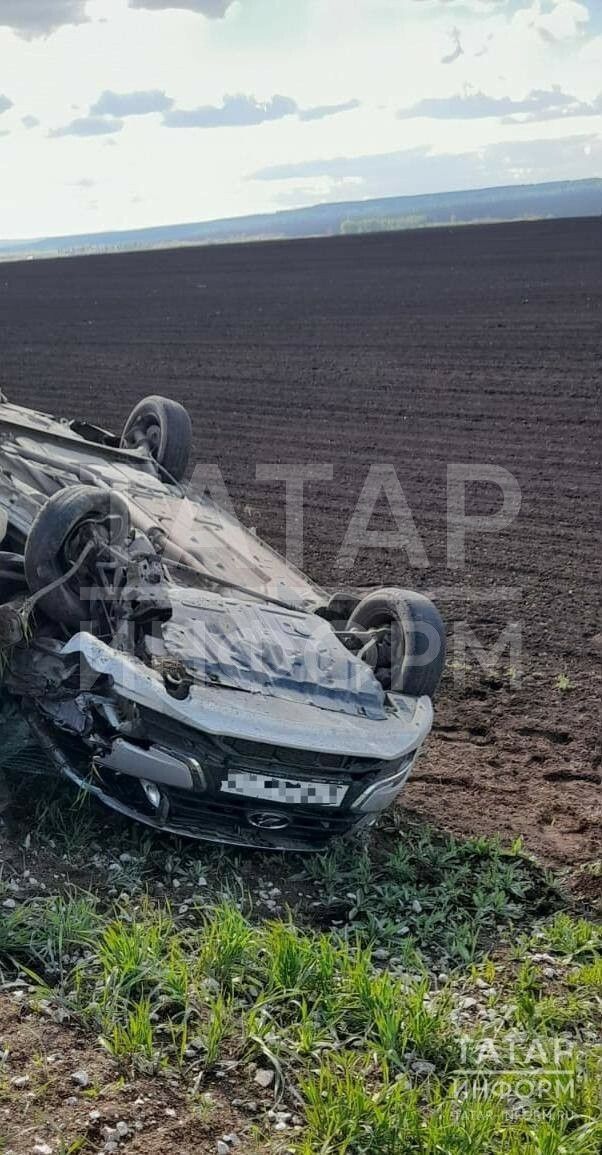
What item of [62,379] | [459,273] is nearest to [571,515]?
[62,379]

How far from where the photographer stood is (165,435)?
8.14 m

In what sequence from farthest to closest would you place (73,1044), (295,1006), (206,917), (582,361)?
(582,361) < (206,917) < (295,1006) < (73,1044)

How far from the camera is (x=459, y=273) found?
29172 mm

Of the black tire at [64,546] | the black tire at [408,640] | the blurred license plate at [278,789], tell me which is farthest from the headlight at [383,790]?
the black tire at [64,546]

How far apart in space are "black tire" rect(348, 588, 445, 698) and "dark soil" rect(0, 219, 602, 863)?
2.36 ft

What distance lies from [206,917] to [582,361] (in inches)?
522

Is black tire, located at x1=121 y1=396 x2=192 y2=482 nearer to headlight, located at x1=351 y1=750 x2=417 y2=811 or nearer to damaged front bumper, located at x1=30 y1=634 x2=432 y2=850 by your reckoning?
damaged front bumper, located at x1=30 y1=634 x2=432 y2=850

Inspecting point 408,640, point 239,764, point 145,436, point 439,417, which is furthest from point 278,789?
point 439,417

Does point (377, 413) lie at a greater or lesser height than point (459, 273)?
lesser

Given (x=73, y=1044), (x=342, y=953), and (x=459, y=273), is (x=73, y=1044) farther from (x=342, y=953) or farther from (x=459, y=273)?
(x=459, y=273)

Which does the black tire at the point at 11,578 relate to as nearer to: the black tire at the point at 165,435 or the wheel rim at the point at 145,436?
the black tire at the point at 165,435

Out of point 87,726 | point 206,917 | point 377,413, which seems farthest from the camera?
point 377,413

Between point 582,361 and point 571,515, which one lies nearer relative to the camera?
point 571,515

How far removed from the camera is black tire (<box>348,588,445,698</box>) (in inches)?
222
